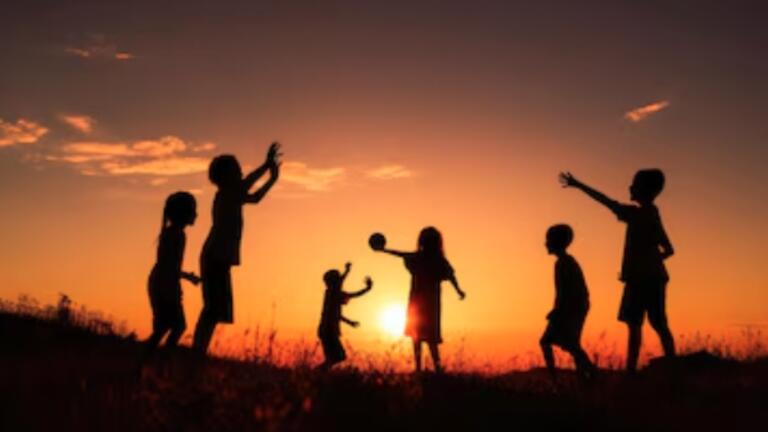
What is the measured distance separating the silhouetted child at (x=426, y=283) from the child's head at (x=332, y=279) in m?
1.40

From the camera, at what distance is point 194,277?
9.13 m

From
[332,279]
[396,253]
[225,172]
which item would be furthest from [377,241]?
[225,172]

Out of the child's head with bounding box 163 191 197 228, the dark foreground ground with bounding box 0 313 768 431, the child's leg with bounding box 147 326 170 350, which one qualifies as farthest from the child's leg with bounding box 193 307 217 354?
the child's head with bounding box 163 191 197 228

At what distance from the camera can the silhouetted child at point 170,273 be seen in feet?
29.1

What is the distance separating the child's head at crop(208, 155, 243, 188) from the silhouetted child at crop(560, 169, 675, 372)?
4485mm

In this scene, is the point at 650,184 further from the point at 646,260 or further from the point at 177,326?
the point at 177,326

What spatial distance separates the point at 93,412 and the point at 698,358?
35.4ft

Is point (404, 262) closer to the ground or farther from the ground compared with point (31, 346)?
farther from the ground

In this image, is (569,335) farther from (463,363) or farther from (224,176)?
(224,176)

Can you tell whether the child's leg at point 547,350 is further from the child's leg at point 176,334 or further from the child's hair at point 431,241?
the child's leg at point 176,334

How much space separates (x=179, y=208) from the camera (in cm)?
898

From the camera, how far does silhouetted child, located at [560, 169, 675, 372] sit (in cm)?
1023

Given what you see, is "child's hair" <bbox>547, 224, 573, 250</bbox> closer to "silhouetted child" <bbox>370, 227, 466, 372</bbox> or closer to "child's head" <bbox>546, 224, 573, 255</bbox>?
"child's head" <bbox>546, 224, 573, 255</bbox>

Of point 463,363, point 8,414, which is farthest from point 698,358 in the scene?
point 8,414
